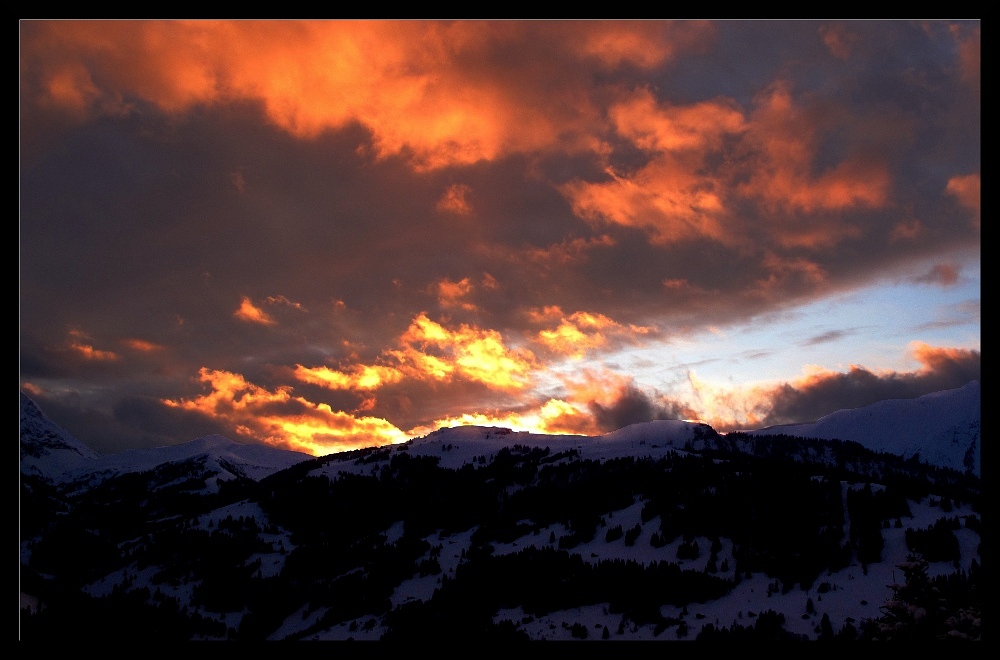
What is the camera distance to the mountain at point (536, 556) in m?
46.0

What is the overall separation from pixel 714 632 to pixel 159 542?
300ft

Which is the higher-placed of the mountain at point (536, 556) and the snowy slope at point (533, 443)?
the snowy slope at point (533, 443)

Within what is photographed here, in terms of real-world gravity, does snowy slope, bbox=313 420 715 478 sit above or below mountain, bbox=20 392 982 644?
above

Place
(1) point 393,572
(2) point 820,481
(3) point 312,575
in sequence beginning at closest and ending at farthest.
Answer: (2) point 820,481, (1) point 393,572, (3) point 312,575

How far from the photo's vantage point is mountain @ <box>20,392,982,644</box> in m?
46.0

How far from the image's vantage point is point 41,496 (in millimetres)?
188875

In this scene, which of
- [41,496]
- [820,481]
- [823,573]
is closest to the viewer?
[823,573]

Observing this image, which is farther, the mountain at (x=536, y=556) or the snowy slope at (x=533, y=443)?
the snowy slope at (x=533, y=443)

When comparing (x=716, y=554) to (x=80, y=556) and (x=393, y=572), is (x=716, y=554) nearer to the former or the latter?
(x=393, y=572)

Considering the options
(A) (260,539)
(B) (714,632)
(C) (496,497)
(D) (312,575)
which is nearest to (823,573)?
(B) (714,632)

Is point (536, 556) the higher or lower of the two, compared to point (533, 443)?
lower

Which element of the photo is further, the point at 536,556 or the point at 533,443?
the point at 533,443

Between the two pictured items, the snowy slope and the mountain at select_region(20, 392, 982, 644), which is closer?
the mountain at select_region(20, 392, 982, 644)

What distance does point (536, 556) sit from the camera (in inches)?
2650
